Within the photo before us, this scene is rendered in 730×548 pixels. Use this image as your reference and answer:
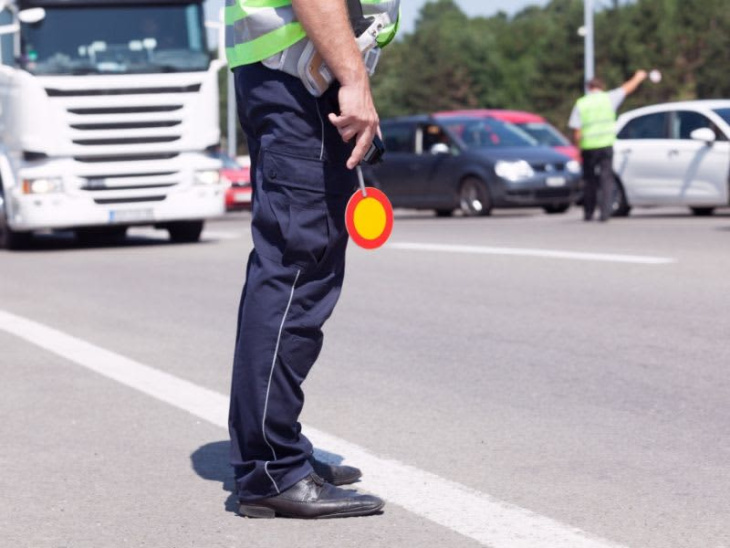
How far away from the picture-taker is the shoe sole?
4469 mm

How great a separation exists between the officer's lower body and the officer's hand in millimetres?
16188

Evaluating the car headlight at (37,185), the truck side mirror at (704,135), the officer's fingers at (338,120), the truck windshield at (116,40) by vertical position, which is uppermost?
the truck windshield at (116,40)

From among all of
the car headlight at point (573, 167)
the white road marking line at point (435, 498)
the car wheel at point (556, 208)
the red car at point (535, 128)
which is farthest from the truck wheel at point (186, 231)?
the white road marking line at point (435, 498)

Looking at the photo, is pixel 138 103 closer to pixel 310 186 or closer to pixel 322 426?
pixel 322 426

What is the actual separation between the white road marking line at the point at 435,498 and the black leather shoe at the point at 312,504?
0.48 feet

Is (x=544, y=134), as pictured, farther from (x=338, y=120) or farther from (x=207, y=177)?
(x=338, y=120)

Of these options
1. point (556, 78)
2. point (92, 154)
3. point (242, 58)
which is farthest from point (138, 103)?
point (556, 78)

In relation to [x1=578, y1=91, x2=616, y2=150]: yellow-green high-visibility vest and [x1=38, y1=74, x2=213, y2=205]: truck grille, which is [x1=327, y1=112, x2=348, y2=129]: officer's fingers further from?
[x1=578, y1=91, x2=616, y2=150]: yellow-green high-visibility vest

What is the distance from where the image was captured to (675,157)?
20828 millimetres

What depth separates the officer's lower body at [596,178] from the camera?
66.8ft

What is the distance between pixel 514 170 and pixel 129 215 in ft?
25.5

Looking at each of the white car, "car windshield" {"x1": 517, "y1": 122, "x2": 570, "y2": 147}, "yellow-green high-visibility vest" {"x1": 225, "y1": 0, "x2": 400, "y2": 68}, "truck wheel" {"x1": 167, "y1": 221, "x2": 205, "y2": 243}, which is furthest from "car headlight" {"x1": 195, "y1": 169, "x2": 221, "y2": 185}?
"yellow-green high-visibility vest" {"x1": 225, "y1": 0, "x2": 400, "y2": 68}

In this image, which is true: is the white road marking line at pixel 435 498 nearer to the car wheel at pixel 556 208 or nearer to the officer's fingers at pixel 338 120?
the officer's fingers at pixel 338 120

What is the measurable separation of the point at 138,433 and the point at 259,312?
1.64m
